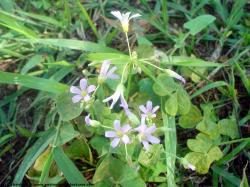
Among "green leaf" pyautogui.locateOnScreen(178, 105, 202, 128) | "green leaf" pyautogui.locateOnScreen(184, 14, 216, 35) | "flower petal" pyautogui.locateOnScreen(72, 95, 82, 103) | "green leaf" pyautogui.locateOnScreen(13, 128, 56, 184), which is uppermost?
"green leaf" pyautogui.locateOnScreen(184, 14, 216, 35)

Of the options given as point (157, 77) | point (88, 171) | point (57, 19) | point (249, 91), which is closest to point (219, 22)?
point (249, 91)

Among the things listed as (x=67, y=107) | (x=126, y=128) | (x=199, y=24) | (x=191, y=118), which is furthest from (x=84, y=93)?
(x=199, y=24)

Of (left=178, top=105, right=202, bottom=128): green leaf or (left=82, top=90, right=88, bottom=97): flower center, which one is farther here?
(left=178, top=105, right=202, bottom=128): green leaf

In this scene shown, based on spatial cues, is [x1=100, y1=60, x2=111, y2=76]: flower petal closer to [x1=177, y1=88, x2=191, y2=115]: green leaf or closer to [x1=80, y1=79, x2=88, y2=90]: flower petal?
[x1=80, y1=79, x2=88, y2=90]: flower petal

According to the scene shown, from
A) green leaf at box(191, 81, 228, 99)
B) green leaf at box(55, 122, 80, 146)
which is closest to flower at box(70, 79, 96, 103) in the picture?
green leaf at box(55, 122, 80, 146)

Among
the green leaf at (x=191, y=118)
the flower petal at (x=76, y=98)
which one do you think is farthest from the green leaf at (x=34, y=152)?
the green leaf at (x=191, y=118)

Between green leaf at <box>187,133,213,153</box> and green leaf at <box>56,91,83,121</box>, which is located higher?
green leaf at <box>56,91,83,121</box>

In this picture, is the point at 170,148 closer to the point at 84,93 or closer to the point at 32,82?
the point at 84,93
